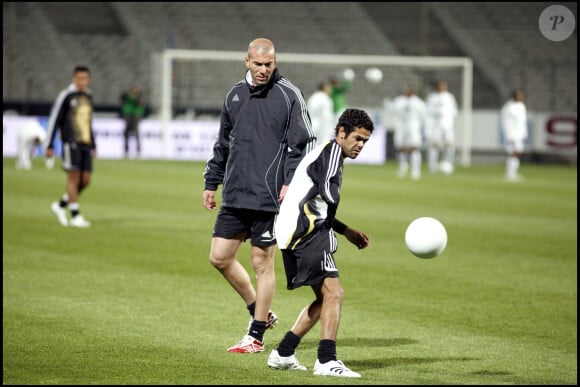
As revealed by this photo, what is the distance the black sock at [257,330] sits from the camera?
26.4 ft

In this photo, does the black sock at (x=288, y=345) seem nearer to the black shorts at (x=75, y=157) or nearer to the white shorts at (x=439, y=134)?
the black shorts at (x=75, y=157)

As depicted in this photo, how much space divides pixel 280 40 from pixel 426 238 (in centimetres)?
3855

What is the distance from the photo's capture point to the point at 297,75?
45281 mm

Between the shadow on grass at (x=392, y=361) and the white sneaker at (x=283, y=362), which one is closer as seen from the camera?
the white sneaker at (x=283, y=362)

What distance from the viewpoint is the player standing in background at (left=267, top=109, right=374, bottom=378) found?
719cm

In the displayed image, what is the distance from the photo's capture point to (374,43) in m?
47.5

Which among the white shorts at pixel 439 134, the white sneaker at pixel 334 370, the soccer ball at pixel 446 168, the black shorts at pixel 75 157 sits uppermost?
the white shorts at pixel 439 134

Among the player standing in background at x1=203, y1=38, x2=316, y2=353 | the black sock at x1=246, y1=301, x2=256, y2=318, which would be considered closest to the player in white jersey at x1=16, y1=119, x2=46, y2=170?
the black sock at x1=246, y1=301, x2=256, y2=318

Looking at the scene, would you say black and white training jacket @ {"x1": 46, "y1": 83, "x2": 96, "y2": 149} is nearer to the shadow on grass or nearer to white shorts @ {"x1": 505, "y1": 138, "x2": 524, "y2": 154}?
the shadow on grass

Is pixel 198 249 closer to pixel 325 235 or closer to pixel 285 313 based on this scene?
pixel 285 313

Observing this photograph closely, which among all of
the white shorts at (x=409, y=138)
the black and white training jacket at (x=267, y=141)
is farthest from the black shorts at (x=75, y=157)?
the white shorts at (x=409, y=138)

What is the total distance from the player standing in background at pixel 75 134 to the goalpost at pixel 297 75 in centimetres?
1901

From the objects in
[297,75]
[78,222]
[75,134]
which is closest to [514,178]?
[78,222]

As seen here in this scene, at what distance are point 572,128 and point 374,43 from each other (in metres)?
10.3
